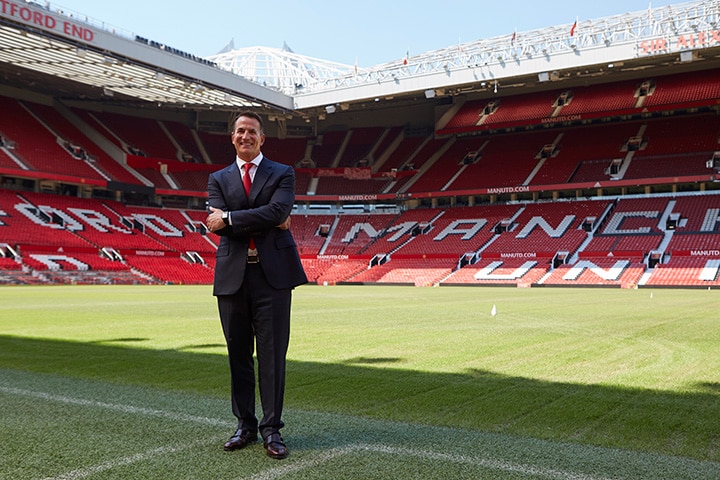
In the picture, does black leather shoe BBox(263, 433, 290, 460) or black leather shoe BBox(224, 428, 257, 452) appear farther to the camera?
black leather shoe BBox(224, 428, 257, 452)

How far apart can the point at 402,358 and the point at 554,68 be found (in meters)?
35.1

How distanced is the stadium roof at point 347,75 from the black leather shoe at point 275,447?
3408 cm

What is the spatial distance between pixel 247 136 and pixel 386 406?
260cm

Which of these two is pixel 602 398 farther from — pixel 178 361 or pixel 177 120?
pixel 177 120

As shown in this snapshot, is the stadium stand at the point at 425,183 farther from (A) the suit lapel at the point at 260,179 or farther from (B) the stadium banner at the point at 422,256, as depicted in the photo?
(A) the suit lapel at the point at 260,179

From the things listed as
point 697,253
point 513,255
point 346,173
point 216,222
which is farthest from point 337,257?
point 216,222

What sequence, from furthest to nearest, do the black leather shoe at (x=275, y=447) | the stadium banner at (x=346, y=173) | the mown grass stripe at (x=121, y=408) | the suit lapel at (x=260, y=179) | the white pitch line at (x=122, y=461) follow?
the stadium banner at (x=346, y=173) < the mown grass stripe at (x=121, y=408) < the suit lapel at (x=260, y=179) < the black leather shoe at (x=275, y=447) < the white pitch line at (x=122, y=461)

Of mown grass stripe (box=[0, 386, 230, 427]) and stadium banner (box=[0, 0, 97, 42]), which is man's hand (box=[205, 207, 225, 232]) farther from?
stadium banner (box=[0, 0, 97, 42])

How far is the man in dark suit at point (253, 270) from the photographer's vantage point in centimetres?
398

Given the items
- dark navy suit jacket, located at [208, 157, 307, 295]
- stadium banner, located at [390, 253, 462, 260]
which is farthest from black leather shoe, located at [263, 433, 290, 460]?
stadium banner, located at [390, 253, 462, 260]

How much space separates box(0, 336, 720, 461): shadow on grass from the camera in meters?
4.41

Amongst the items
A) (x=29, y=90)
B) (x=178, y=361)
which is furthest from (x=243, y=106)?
(x=178, y=361)

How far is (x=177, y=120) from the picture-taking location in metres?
62.0

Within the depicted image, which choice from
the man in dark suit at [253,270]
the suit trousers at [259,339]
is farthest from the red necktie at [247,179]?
the suit trousers at [259,339]
